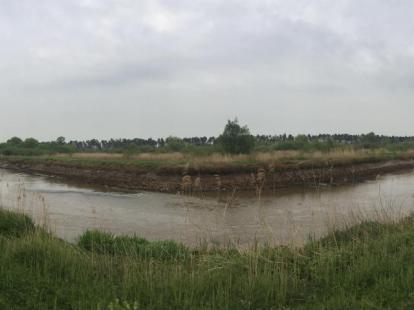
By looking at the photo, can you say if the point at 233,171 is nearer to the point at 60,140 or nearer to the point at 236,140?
the point at 236,140

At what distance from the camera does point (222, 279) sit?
5051mm

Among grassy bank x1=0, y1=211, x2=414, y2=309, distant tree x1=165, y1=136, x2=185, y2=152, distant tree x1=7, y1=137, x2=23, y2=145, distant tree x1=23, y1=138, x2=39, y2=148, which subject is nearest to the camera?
grassy bank x1=0, y1=211, x2=414, y2=309

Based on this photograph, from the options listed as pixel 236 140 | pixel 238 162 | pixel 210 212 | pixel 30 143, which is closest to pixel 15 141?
pixel 30 143

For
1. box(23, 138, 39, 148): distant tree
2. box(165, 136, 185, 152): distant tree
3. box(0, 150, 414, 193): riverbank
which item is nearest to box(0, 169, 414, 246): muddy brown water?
box(0, 150, 414, 193): riverbank

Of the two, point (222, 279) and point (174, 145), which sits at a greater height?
point (174, 145)

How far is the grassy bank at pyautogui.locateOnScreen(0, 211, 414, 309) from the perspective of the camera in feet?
14.3

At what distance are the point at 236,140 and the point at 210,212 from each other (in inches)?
851

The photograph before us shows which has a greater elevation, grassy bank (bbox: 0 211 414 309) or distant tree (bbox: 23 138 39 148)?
distant tree (bbox: 23 138 39 148)

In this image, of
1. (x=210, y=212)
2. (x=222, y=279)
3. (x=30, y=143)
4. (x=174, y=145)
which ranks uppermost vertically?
(x=30, y=143)

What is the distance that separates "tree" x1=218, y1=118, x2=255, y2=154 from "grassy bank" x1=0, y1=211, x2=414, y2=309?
30918 millimetres

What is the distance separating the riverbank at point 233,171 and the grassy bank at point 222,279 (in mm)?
17240

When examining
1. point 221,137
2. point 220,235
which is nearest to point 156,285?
point 220,235

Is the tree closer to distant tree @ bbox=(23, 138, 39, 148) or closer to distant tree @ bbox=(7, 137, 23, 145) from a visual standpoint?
distant tree @ bbox=(23, 138, 39, 148)

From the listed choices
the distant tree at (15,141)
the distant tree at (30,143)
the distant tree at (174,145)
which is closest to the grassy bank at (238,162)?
the distant tree at (174,145)
